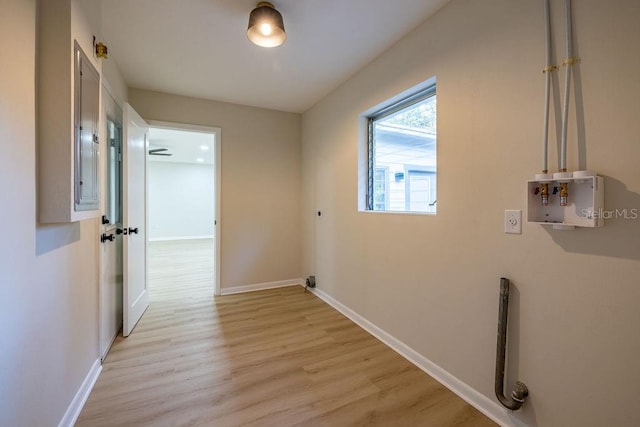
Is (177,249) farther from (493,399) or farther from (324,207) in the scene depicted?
(493,399)

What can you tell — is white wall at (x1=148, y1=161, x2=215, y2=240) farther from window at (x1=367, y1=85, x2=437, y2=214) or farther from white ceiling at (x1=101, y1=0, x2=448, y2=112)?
window at (x1=367, y1=85, x2=437, y2=214)

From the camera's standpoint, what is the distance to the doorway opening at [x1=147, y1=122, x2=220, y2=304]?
12.3 ft

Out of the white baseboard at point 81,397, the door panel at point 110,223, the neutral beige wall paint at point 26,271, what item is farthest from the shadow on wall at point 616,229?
the door panel at point 110,223

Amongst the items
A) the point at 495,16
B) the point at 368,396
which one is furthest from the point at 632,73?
the point at 368,396

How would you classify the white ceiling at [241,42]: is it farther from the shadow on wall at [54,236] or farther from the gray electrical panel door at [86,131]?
the shadow on wall at [54,236]

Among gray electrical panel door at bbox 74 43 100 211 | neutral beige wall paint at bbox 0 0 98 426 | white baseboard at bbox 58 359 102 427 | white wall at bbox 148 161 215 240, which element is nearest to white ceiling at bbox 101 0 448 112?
gray electrical panel door at bbox 74 43 100 211

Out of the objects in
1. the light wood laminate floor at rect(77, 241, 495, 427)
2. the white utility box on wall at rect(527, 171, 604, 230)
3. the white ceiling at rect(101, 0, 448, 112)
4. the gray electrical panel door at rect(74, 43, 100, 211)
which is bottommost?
the light wood laminate floor at rect(77, 241, 495, 427)

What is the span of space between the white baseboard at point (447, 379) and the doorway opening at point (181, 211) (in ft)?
7.02

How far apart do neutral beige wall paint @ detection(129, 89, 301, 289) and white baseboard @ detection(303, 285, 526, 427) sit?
63.2 inches

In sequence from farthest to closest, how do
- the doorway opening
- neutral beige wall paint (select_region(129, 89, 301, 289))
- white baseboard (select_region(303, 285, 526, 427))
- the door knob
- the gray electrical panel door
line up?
1. the doorway opening
2. neutral beige wall paint (select_region(129, 89, 301, 289))
3. the door knob
4. white baseboard (select_region(303, 285, 526, 427))
5. the gray electrical panel door

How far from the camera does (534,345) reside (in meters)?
1.35

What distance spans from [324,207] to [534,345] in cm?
239

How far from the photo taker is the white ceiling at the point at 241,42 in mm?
1817

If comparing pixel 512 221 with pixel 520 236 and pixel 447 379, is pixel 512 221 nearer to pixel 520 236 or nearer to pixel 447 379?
pixel 520 236
